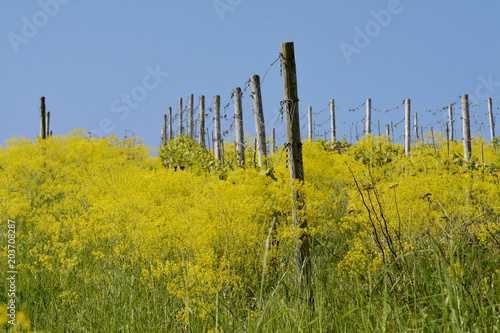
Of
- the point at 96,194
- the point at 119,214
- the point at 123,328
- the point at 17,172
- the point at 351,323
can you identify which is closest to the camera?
the point at 351,323

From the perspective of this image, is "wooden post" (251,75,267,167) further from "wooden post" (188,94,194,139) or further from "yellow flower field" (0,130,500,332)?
"wooden post" (188,94,194,139)

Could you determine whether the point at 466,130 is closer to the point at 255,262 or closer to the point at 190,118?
the point at 190,118

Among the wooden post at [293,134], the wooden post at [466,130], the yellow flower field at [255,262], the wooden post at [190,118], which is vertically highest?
the wooden post at [190,118]

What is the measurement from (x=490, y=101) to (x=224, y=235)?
18018 mm

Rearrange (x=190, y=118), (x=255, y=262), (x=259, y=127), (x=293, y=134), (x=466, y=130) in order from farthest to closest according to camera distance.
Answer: (x=190, y=118) < (x=466, y=130) < (x=259, y=127) < (x=293, y=134) < (x=255, y=262)

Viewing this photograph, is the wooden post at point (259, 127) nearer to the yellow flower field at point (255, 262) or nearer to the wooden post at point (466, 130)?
the yellow flower field at point (255, 262)

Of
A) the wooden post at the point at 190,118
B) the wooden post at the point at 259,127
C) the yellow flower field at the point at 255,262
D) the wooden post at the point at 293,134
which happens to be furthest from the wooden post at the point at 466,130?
the wooden post at the point at 190,118

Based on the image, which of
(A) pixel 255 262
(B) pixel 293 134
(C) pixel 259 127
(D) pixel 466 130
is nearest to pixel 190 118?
(D) pixel 466 130

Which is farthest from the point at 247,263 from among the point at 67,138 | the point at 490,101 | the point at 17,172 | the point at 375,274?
the point at 490,101

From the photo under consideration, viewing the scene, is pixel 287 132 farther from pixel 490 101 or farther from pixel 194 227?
pixel 490 101

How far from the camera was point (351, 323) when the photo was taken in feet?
8.96


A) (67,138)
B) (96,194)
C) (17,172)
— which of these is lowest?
(96,194)

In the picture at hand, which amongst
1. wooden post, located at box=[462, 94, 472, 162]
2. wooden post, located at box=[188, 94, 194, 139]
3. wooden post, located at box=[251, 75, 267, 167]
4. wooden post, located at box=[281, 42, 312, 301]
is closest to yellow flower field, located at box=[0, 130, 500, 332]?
wooden post, located at box=[281, 42, 312, 301]

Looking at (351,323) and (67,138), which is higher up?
(67,138)
